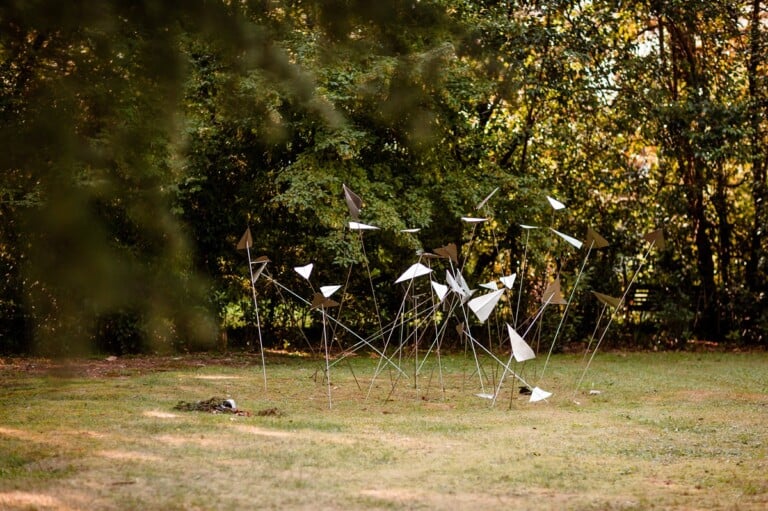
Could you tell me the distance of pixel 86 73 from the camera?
1788 mm

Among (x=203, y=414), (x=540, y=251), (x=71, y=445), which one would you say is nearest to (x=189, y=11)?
(x=71, y=445)

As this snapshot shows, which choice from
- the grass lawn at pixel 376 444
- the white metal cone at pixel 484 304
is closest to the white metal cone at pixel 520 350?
the white metal cone at pixel 484 304

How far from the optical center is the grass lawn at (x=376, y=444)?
12.0 feet

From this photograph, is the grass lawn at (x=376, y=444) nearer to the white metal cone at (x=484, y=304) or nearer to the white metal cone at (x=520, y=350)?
the white metal cone at (x=520, y=350)

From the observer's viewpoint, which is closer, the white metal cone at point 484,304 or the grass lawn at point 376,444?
the grass lawn at point 376,444

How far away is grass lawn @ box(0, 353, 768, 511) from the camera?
3.65 m

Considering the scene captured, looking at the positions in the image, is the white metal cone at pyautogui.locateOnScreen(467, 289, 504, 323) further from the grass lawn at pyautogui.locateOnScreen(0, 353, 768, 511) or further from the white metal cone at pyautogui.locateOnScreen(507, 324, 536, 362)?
the grass lawn at pyautogui.locateOnScreen(0, 353, 768, 511)

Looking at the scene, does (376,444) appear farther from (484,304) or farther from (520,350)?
(484,304)

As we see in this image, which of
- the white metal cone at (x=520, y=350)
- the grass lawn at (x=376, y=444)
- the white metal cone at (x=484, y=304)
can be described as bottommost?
the grass lawn at (x=376, y=444)

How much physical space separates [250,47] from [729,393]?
609 centimetres

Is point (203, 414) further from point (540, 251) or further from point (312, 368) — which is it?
point (540, 251)

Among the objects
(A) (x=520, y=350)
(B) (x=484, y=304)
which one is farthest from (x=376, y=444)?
(B) (x=484, y=304)

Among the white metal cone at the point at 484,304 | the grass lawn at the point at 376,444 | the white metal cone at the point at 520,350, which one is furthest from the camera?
the white metal cone at the point at 484,304

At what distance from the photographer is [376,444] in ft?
15.7
